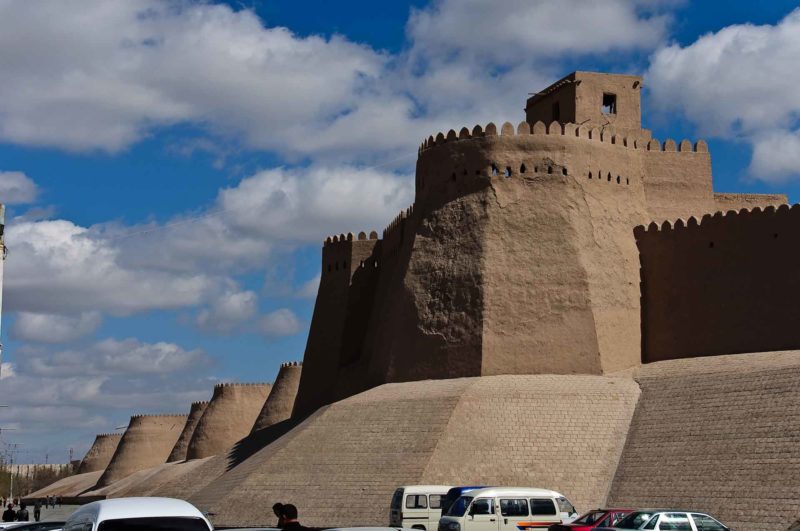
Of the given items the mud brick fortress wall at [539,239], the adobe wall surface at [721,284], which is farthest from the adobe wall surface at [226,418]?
the adobe wall surface at [721,284]

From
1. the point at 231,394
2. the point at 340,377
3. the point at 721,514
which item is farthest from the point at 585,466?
the point at 231,394

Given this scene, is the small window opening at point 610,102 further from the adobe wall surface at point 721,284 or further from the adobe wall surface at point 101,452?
the adobe wall surface at point 101,452

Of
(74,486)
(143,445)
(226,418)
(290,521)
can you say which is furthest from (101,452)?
(290,521)

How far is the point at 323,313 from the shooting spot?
41.9 m

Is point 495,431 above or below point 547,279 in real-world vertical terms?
below

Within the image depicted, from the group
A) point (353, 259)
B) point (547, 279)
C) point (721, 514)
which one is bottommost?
point (721, 514)

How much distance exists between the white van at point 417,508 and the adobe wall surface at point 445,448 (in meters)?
3.28

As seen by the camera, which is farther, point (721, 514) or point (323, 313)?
point (323, 313)

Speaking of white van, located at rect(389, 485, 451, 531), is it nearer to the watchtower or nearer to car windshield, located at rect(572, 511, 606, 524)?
car windshield, located at rect(572, 511, 606, 524)

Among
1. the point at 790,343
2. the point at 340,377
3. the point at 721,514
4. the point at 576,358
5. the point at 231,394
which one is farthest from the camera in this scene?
the point at 231,394

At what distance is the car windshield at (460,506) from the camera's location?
1911 centimetres

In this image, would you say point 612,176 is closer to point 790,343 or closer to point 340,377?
point 790,343

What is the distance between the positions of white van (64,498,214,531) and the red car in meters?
8.71

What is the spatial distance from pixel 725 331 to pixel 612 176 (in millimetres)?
5634
